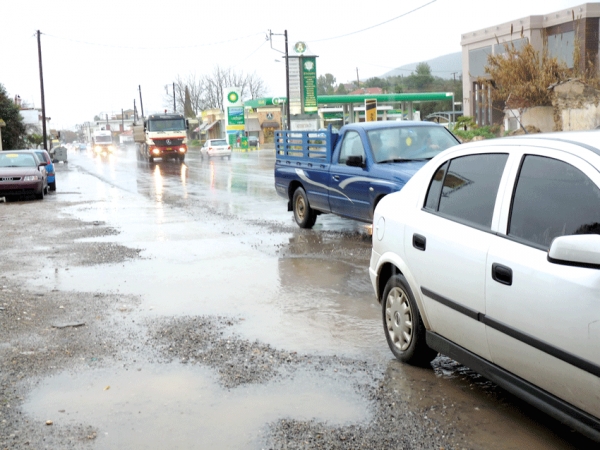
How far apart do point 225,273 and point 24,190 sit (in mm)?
13426

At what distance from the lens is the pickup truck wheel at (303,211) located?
12.9 meters

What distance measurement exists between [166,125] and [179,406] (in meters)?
46.2

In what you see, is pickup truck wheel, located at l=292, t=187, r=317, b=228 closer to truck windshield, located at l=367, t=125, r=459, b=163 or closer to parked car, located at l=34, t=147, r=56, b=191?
truck windshield, located at l=367, t=125, r=459, b=163

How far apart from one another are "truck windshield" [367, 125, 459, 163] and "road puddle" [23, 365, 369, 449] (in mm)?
6198

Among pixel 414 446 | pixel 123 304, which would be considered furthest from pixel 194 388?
pixel 123 304

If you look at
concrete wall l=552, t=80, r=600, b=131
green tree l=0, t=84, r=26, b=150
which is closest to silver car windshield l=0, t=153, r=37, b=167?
concrete wall l=552, t=80, r=600, b=131

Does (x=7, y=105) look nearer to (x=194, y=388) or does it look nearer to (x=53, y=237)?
(x=53, y=237)

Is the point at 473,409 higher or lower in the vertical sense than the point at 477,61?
lower

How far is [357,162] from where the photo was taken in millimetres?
10695

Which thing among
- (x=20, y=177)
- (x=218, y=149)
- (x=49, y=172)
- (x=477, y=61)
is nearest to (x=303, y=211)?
(x=20, y=177)

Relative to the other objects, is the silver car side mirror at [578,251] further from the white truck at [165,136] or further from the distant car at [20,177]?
the white truck at [165,136]

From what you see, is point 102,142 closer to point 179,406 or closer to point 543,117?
point 543,117

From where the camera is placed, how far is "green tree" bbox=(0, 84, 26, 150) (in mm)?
54312

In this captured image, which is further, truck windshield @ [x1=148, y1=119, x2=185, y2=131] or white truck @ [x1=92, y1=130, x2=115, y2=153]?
white truck @ [x1=92, y1=130, x2=115, y2=153]
